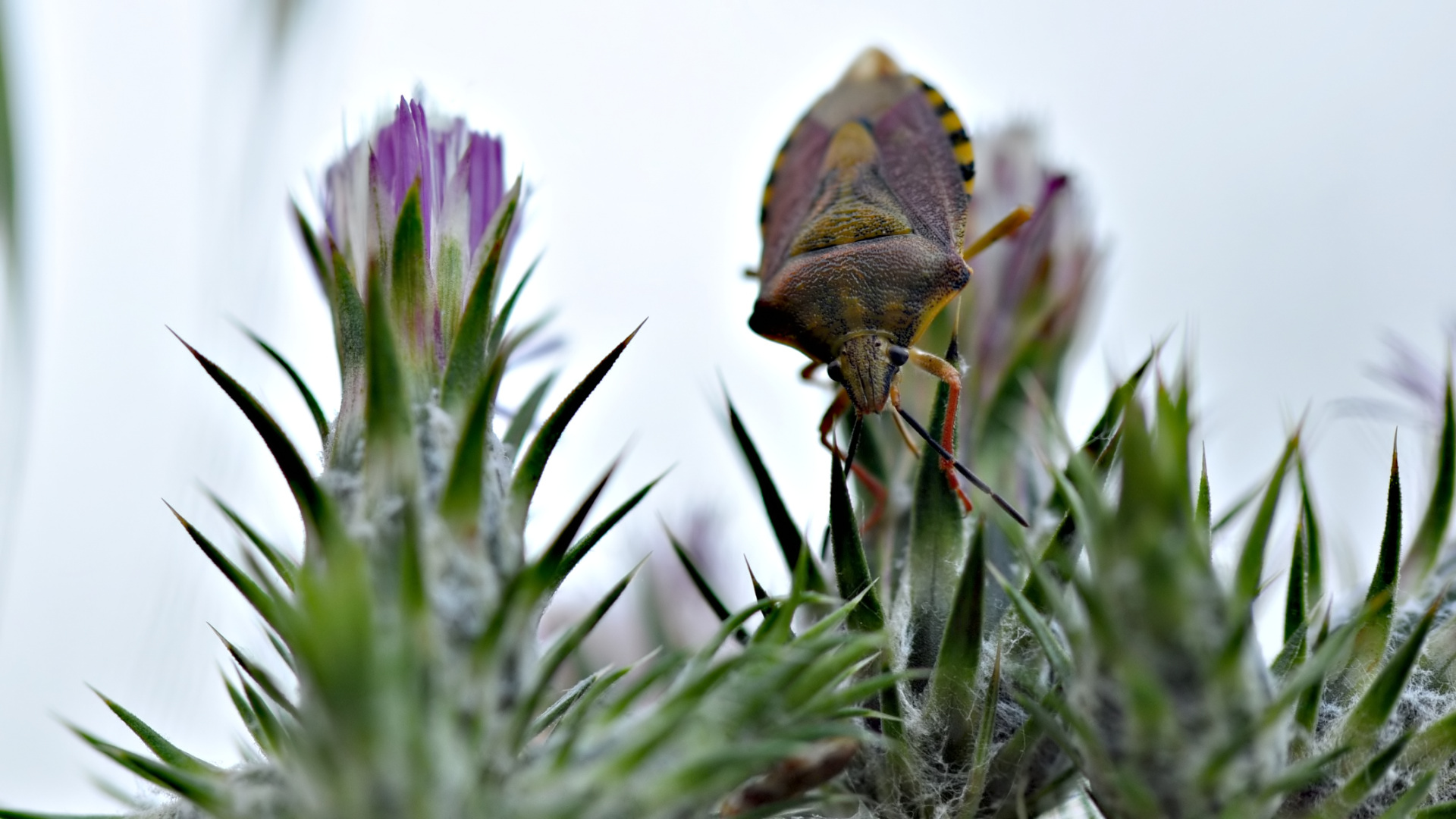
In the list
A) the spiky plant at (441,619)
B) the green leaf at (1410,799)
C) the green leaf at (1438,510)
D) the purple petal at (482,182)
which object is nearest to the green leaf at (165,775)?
the spiky plant at (441,619)

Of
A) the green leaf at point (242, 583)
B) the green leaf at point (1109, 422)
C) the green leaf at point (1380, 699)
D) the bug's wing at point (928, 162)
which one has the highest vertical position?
the bug's wing at point (928, 162)

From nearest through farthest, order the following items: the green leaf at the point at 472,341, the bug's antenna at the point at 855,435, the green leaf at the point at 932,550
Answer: the green leaf at the point at 472,341 → the green leaf at the point at 932,550 → the bug's antenna at the point at 855,435

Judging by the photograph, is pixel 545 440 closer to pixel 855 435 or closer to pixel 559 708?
pixel 559 708

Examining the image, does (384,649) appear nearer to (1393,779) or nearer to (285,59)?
(1393,779)

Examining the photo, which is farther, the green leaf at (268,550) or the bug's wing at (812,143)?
the bug's wing at (812,143)

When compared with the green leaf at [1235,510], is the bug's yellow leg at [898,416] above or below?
above

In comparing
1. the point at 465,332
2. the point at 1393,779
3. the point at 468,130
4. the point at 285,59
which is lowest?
the point at 1393,779

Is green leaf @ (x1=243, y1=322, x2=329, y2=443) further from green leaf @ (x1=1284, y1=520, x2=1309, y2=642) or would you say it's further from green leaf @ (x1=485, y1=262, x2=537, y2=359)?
green leaf @ (x1=1284, y1=520, x2=1309, y2=642)

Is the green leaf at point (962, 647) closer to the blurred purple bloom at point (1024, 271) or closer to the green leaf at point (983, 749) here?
the green leaf at point (983, 749)

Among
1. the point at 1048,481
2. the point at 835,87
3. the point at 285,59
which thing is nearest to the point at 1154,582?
the point at 1048,481
